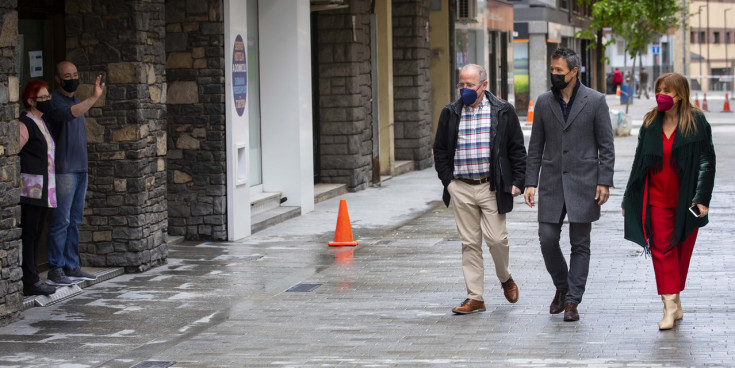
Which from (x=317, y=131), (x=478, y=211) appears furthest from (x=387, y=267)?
(x=317, y=131)

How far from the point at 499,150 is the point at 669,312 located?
157cm

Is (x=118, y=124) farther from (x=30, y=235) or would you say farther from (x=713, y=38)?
(x=713, y=38)

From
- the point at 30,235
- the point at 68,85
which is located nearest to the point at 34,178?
the point at 30,235

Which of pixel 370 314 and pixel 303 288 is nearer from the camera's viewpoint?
pixel 370 314

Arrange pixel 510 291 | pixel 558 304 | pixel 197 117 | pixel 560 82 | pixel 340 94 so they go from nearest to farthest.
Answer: pixel 560 82 < pixel 558 304 < pixel 510 291 < pixel 197 117 < pixel 340 94

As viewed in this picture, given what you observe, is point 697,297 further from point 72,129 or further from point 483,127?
point 72,129

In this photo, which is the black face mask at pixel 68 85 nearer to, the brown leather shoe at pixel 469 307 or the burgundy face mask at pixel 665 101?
the brown leather shoe at pixel 469 307

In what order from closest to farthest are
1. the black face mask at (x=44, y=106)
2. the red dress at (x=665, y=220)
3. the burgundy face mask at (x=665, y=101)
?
the burgundy face mask at (x=665, y=101), the red dress at (x=665, y=220), the black face mask at (x=44, y=106)

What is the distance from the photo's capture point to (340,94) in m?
17.8

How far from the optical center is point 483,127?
8438 millimetres

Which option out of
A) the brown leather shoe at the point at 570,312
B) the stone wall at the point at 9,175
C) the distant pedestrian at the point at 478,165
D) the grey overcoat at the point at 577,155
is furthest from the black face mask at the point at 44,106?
the brown leather shoe at the point at 570,312

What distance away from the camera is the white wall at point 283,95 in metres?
14.8

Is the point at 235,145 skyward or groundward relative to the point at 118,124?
groundward

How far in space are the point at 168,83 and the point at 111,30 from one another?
6.80ft
